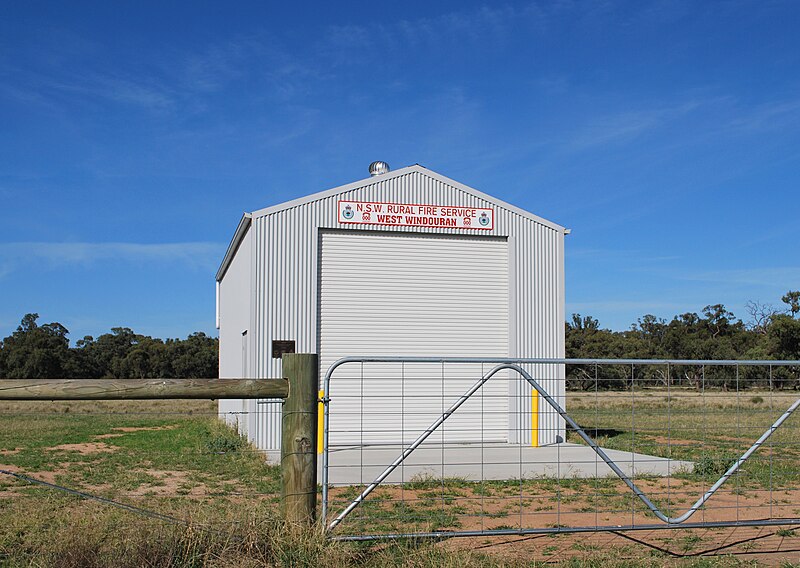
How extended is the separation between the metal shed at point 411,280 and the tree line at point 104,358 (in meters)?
48.7

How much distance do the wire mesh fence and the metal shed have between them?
32cm

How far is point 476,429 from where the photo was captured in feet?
60.4

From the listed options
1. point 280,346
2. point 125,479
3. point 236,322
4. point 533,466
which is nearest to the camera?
point 125,479

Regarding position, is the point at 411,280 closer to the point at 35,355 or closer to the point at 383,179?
the point at 383,179

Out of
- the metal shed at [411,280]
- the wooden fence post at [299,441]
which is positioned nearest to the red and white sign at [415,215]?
the metal shed at [411,280]

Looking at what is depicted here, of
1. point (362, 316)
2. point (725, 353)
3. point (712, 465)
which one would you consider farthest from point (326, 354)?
point (725, 353)

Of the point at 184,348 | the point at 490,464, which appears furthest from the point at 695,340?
the point at 490,464

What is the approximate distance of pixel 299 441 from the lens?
19.8ft

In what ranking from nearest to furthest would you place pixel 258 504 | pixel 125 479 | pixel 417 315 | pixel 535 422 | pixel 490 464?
pixel 258 504 < pixel 490 464 < pixel 125 479 < pixel 535 422 < pixel 417 315

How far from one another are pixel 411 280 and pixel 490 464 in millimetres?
7987

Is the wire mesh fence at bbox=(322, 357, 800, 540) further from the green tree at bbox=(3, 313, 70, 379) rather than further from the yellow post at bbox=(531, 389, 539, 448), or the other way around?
the green tree at bbox=(3, 313, 70, 379)

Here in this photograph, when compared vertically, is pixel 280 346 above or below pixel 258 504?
above

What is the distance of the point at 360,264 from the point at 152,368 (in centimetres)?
5470

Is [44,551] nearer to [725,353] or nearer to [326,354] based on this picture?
[326,354]
